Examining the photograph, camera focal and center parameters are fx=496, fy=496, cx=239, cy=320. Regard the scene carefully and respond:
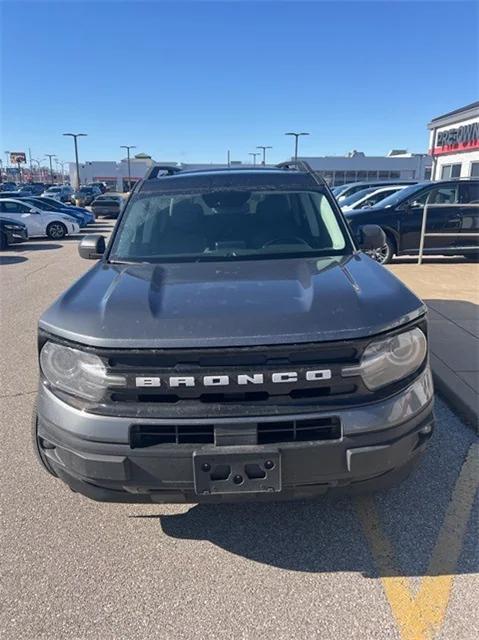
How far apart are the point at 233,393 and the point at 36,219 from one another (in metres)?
19.2

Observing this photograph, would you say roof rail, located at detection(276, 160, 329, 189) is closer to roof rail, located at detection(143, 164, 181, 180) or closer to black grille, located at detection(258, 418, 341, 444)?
roof rail, located at detection(143, 164, 181, 180)

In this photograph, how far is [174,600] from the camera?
2236 mm

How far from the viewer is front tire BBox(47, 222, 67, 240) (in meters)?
19.5

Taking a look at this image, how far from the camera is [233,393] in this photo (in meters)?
2.08

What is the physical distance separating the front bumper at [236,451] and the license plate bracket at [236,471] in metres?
0.03

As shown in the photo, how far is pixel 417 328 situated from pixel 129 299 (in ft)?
4.57

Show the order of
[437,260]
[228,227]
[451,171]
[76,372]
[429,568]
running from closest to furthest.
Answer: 1. [76,372]
2. [429,568]
3. [228,227]
4. [437,260]
5. [451,171]

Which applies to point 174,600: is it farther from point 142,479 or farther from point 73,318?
point 73,318

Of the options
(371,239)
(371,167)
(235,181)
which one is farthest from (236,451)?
(371,167)

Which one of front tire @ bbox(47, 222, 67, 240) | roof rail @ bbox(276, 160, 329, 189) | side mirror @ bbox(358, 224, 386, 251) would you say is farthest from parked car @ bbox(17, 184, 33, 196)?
side mirror @ bbox(358, 224, 386, 251)

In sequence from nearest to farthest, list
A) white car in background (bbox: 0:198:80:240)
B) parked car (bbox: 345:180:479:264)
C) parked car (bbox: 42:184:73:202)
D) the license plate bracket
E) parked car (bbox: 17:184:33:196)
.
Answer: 1. the license plate bracket
2. parked car (bbox: 345:180:479:264)
3. white car in background (bbox: 0:198:80:240)
4. parked car (bbox: 17:184:33:196)
5. parked car (bbox: 42:184:73:202)

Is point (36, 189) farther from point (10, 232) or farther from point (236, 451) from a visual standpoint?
point (236, 451)

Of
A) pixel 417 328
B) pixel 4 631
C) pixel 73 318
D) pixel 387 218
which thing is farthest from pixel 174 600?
pixel 387 218

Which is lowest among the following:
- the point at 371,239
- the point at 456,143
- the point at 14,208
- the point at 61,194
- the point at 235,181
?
the point at 14,208
